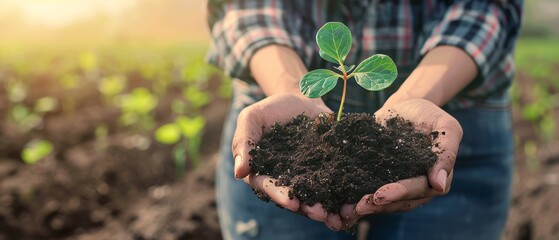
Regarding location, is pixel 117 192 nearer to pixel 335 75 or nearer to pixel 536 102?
pixel 335 75

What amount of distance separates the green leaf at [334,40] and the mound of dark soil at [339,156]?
0.38 feet

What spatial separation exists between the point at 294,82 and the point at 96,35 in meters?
5.45

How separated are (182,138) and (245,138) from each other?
2722 millimetres

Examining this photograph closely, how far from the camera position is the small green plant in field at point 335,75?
859 mm

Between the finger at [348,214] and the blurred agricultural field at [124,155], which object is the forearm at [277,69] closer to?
the finger at [348,214]

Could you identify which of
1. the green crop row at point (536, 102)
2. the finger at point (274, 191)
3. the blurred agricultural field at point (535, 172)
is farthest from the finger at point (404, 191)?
the green crop row at point (536, 102)

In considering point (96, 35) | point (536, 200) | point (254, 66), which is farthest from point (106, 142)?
point (96, 35)

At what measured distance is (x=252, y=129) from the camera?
95 centimetres

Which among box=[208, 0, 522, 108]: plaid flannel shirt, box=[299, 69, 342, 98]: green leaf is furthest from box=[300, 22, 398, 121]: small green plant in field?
box=[208, 0, 522, 108]: plaid flannel shirt

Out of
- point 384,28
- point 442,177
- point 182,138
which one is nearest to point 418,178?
point 442,177

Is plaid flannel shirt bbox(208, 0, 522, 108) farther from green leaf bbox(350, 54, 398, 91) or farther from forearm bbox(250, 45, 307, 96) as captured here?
green leaf bbox(350, 54, 398, 91)

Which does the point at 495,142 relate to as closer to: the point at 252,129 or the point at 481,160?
the point at 481,160

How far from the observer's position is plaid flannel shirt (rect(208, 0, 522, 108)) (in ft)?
4.11

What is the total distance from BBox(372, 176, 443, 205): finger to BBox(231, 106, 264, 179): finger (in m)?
0.18
